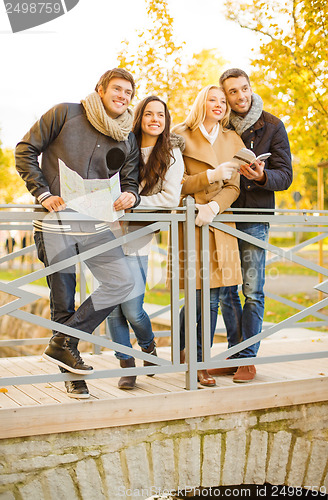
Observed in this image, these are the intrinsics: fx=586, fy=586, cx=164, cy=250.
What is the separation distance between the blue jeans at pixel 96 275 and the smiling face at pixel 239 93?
1273mm

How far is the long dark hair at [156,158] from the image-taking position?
11.4 feet

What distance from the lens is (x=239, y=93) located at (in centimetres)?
379

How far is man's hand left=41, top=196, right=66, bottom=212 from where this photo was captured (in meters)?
3.06

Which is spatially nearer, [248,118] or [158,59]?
[248,118]

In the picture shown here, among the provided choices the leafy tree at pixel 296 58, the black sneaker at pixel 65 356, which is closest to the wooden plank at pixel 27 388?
the black sneaker at pixel 65 356

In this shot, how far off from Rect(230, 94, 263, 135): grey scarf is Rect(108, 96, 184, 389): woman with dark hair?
49cm

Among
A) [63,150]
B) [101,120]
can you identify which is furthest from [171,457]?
[101,120]

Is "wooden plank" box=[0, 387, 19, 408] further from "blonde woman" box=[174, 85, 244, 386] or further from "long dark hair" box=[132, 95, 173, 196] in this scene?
"long dark hair" box=[132, 95, 173, 196]

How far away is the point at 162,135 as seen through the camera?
3518 mm

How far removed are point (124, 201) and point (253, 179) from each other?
0.98 m

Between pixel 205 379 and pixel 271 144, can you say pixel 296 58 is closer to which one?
pixel 271 144

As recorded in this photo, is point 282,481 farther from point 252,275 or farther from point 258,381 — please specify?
point 252,275

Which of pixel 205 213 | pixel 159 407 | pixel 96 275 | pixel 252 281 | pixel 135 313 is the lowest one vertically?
pixel 159 407

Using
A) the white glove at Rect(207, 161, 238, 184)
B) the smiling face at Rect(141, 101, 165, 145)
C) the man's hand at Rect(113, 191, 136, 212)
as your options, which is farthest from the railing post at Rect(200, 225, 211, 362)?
the smiling face at Rect(141, 101, 165, 145)
